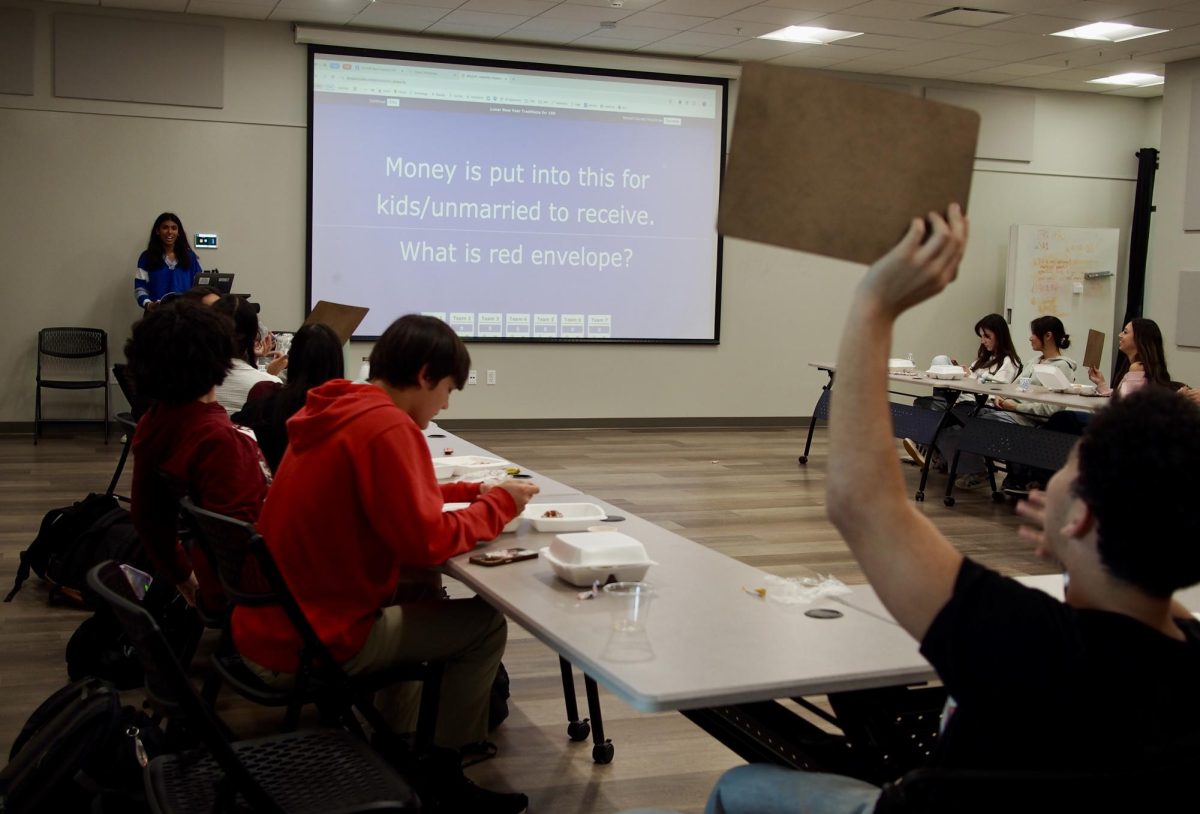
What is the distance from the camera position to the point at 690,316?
10.5m

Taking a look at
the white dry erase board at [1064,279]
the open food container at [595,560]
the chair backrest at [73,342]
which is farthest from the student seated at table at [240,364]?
the white dry erase board at [1064,279]

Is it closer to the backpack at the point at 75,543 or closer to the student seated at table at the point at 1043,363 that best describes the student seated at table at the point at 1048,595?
the backpack at the point at 75,543

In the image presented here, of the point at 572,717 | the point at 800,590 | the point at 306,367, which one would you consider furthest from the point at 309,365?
the point at 800,590

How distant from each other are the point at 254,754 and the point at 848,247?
1518 mm

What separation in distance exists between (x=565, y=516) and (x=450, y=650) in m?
0.47

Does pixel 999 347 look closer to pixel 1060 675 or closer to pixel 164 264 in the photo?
pixel 164 264

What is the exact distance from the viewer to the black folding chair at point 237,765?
1771mm

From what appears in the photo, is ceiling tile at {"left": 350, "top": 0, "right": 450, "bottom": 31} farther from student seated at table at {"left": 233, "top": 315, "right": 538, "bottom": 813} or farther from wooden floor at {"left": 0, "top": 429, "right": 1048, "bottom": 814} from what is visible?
student seated at table at {"left": 233, "top": 315, "right": 538, "bottom": 813}

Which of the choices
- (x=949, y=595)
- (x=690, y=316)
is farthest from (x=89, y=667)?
(x=690, y=316)

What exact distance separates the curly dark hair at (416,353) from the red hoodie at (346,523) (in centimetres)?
15

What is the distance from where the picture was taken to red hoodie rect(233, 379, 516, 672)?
242 centimetres

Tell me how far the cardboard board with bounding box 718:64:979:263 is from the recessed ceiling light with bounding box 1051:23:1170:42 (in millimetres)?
8478

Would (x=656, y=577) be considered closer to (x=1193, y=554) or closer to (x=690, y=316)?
(x=1193, y=554)

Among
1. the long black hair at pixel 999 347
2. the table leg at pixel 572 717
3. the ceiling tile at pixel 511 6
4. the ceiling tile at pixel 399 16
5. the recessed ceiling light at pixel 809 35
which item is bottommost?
the table leg at pixel 572 717
